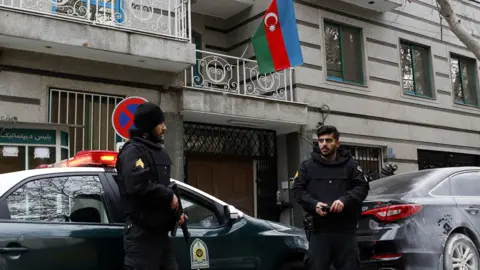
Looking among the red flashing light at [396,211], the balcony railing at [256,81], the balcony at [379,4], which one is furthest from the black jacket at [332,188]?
the balcony at [379,4]

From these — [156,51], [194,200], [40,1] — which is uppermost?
[40,1]

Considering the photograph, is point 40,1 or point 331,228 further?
point 40,1

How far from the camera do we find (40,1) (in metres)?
9.09

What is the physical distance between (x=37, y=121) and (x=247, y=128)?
4.72 m

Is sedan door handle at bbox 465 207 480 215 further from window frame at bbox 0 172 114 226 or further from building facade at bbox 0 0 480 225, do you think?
building facade at bbox 0 0 480 225

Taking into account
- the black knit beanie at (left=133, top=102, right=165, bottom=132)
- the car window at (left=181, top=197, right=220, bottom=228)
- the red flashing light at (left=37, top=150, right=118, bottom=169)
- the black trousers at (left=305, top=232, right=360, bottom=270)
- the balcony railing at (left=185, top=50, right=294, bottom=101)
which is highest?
the balcony railing at (left=185, top=50, right=294, bottom=101)

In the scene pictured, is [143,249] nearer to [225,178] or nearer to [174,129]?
[174,129]

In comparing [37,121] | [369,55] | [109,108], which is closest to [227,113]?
[109,108]

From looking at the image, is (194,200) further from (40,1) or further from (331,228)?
(40,1)

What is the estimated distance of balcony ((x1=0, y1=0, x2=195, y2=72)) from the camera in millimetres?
8531

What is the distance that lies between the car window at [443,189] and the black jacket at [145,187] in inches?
140

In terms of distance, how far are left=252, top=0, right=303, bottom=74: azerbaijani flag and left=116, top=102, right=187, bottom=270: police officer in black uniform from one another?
685cm

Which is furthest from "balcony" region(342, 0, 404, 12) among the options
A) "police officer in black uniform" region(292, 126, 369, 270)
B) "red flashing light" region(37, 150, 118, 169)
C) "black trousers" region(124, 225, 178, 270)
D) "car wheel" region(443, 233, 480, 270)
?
"black trousers" region(124, 225, 178, 270)

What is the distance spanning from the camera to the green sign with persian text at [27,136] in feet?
29.0
